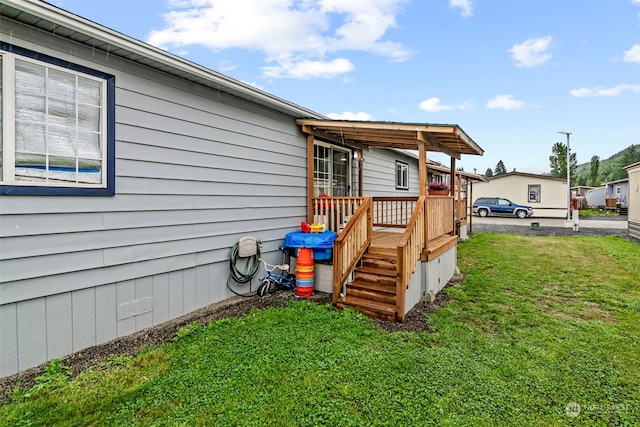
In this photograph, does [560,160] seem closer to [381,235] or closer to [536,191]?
[536,191]

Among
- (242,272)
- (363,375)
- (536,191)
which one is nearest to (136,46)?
(242,272)

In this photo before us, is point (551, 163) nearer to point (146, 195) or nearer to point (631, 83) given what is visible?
point (631, 83)

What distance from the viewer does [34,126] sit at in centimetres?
305

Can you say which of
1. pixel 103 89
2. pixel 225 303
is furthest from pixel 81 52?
pixel 225 303

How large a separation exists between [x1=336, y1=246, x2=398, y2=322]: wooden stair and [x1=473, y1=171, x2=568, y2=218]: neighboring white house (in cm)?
2394

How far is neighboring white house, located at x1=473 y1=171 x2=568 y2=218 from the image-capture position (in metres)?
23.2

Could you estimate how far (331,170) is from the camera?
7555 mm

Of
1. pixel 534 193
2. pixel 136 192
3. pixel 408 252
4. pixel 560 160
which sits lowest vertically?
pixel 408 252

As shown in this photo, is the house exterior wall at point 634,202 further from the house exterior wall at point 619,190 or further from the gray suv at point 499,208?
the house exterior wall at point 619,190

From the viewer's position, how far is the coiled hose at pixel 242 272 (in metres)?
5.06

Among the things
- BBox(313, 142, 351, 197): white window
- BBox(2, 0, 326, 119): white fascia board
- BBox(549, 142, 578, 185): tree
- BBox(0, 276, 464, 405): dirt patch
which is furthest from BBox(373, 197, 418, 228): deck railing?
BBox(549, 142, 578, 185): tree

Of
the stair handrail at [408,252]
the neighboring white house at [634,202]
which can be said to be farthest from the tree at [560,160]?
the stair handrail at [408,252]

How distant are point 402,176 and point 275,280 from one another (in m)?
8.39

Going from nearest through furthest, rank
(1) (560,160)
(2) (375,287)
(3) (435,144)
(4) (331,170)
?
1. (2) (375,287)
2. (3) (435,144)
3. (4) (331,170)
4. (1) (560,160)
